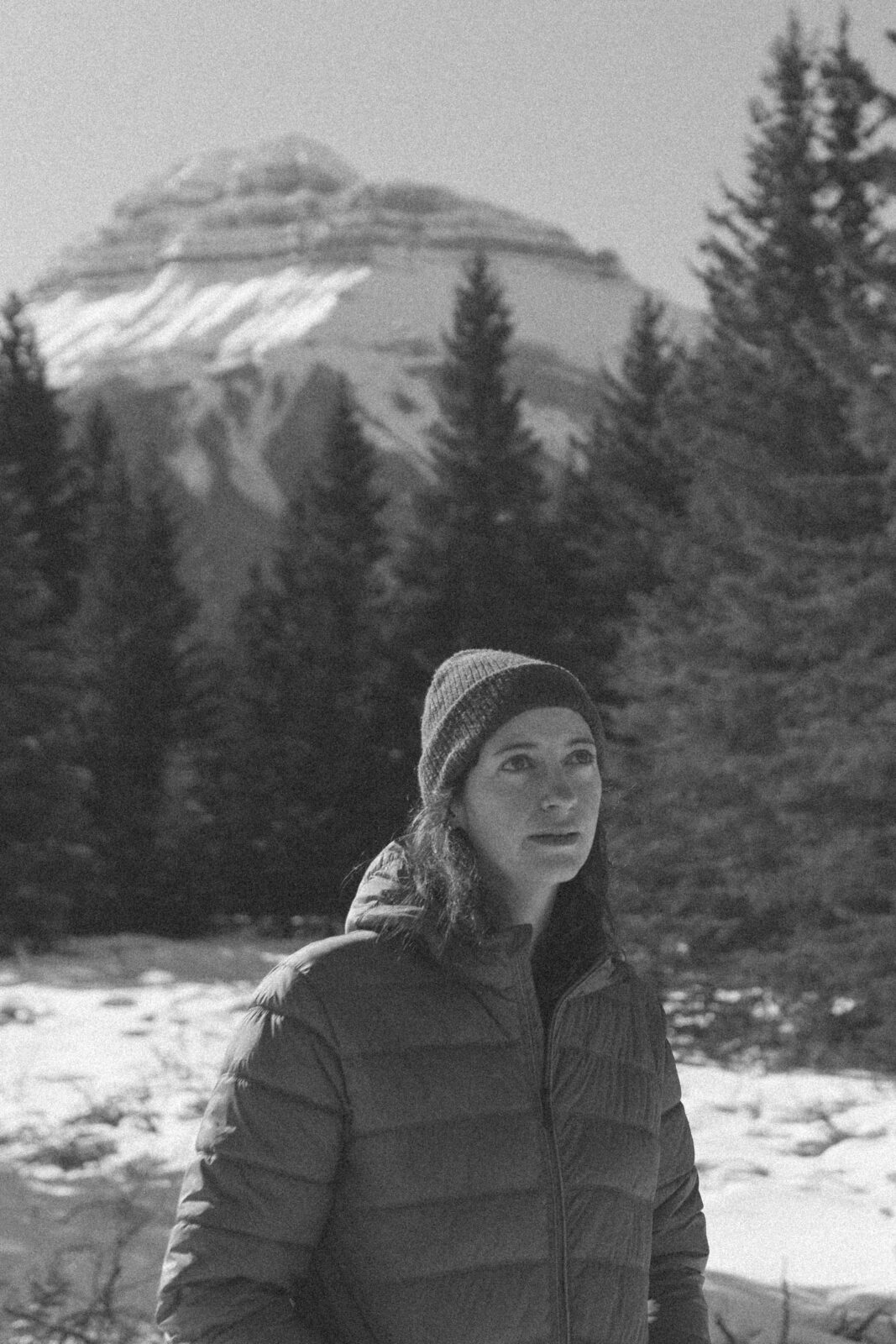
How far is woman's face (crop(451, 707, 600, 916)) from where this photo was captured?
243 cm

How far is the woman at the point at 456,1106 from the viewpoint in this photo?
85.4 inches

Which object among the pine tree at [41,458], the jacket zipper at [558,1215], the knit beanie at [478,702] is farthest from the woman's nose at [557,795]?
the pine tree at [41,458]

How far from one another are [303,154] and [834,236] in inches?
7181

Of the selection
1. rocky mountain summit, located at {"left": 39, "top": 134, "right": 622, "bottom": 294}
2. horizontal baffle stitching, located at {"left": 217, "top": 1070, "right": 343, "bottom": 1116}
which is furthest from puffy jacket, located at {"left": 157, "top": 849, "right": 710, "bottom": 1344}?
rocky mountain summit, located at {"left": 39, "top": 134, "right": 622, "bottom": 294}

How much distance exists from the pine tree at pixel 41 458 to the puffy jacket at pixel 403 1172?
32280mm

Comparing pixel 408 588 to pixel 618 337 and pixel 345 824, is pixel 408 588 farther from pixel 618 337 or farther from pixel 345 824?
pixel 618 337

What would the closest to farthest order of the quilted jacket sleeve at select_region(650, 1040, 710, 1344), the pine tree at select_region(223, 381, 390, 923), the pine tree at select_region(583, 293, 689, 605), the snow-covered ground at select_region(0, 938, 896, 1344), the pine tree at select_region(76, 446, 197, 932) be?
the quilted jacket sleeve at select_region(650, 1040, 710, 1344), the snow-covered ground at select_region(0, 938, 896, 1344), the pine tree at select_region(583, 293, 689, 605), the pine tree at select_region(76, 446, 197, 932), the pine tree at select_region(223, 381, 390, 923)

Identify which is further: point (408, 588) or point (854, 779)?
point (408, 588)

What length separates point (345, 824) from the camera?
26.2 meters

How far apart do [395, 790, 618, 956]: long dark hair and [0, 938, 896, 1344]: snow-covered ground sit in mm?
2568

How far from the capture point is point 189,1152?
6.73m

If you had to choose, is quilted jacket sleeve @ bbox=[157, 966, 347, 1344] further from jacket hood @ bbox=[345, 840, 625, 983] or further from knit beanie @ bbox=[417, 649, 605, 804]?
knit beanie @ bbox=[417, 649, 605, 804]

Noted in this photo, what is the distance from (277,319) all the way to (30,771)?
343 feet

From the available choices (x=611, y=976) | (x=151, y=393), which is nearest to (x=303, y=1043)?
(x=611, y=976)
